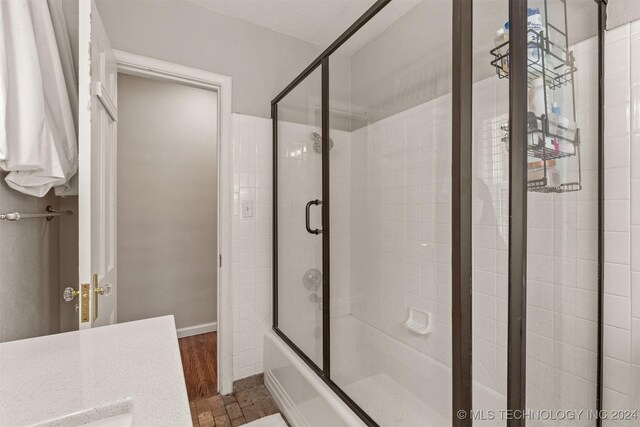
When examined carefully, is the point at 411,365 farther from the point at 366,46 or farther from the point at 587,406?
the point at 366,46

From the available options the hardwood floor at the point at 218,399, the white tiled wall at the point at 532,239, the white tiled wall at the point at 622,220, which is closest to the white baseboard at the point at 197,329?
the hardwood floor at the point at 218,399

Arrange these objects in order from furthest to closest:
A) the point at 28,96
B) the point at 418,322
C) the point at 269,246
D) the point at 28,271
A: the point at 269,246
the point at 418,322
the point at 28,271
the point at 28,96

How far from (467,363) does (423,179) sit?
0.69 metres

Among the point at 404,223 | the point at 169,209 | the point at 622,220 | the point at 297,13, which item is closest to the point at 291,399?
the point at 404,223

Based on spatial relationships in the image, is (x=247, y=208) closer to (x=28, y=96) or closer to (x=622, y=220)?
(x=28, y=96)

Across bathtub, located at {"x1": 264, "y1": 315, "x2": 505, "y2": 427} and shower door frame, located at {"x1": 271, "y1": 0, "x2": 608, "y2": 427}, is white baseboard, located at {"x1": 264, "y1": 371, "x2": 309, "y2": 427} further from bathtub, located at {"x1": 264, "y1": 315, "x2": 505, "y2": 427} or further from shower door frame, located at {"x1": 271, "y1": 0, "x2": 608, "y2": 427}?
shower door frame, located at {"x1": 271, "y1": 0, "x2": 608, "y2": 427}

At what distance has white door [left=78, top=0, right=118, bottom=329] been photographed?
1.11 m

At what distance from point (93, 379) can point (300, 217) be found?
128 cm

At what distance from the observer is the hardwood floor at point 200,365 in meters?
2.03

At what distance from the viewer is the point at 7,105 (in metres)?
0.98

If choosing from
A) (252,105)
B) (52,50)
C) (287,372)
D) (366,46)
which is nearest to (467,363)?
(287,372)

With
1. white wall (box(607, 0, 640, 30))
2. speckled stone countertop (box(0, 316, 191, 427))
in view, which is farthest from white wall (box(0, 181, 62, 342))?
white wall (box(607, 0, 640, 30))

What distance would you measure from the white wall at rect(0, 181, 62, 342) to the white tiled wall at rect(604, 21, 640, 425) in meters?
2.06

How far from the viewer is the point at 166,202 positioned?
2.75 m
